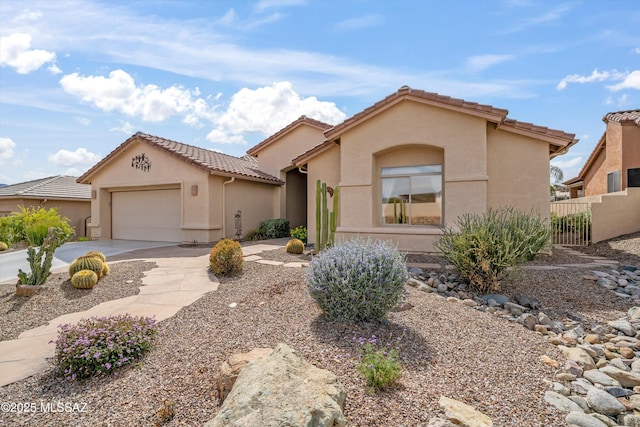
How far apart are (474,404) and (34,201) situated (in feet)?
89.7

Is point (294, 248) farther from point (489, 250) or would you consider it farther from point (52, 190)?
point (52, 190)

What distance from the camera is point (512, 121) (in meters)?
10.4

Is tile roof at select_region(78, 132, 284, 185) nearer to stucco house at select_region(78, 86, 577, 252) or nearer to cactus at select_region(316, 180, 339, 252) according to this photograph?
stucco house at select_region(78, 86, 577, 252)

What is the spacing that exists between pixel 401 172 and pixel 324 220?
380 cm

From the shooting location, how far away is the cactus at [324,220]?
9727 millimetres

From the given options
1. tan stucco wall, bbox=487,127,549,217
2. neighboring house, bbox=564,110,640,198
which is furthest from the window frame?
neighboring house, bbox=564,110,640,198

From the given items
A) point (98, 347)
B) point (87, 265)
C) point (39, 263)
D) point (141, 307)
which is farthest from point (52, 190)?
point (98, 347)

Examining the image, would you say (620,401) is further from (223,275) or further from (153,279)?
(153,279)

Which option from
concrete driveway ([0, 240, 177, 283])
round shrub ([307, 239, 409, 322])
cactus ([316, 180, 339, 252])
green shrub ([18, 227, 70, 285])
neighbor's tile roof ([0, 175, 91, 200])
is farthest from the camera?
neighbor's tile roof ([0, 175, 91, 200])

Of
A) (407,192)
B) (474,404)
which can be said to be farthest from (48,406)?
(407,192)

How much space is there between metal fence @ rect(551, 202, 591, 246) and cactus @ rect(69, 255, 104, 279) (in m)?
14.7

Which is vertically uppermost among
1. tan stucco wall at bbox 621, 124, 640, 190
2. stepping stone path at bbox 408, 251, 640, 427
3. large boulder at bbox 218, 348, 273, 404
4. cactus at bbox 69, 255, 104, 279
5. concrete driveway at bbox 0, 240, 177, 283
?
tan stucco wall at bbox 621, 124, 640, 190

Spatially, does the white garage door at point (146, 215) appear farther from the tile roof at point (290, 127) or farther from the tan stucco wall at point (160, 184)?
the tile roof at point (290, 127)

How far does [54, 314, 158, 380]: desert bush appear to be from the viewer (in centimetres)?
395
